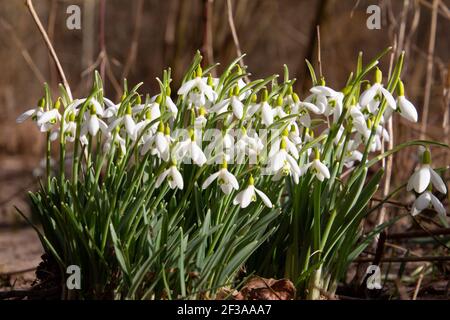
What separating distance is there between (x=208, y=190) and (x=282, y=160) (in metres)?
0.29

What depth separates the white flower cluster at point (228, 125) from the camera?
1.83 m

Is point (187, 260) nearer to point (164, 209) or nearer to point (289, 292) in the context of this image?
point (164, 209)

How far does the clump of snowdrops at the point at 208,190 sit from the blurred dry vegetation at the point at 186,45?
2.07 meters

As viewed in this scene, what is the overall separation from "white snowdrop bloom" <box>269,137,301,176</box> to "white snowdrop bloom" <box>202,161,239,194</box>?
0.34 feet

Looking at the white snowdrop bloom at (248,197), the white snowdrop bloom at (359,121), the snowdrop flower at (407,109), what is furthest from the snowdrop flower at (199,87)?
the snowdrop flower at (407,109)

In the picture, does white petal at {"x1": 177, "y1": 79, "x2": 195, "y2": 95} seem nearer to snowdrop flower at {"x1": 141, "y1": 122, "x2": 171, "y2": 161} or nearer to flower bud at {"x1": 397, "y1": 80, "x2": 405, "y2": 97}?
snowdrop flower at {"x1": 141, "y1": 122, "x2": 171, "y2": 161}

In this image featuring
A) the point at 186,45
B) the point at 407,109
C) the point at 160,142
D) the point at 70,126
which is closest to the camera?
the point at 160,142

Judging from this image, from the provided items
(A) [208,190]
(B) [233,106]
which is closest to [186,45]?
(A) [208,190]

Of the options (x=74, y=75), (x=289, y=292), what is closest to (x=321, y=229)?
(x=289, y=292)

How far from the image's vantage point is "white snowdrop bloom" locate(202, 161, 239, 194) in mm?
1816

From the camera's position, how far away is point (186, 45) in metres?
6.49

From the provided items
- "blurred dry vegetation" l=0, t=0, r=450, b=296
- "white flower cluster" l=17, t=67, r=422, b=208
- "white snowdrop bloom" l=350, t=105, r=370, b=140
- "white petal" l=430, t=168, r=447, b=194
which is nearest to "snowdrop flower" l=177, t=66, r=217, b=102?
"white flower cluster" l=17, t=67, r=422, b=208

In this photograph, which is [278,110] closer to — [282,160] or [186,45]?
[282,160]

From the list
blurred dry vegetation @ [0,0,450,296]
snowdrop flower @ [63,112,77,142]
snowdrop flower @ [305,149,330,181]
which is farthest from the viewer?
blurred dry vegetation @ [0,0,450,296]
